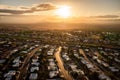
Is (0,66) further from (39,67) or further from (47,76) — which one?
(47,76)

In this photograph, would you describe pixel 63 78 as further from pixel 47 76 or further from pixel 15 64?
pixel 15 64

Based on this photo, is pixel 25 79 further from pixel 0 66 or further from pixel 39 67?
pixel 0 66

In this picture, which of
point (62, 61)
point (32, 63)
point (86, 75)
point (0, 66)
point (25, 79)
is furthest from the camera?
point (62, 61)

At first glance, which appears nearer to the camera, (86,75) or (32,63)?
(86,75)

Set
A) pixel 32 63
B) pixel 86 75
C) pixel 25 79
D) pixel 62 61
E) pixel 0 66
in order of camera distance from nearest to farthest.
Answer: pixel 25 79, pixel 86 75, pixel 0 66, pixel 32 63, pixel 62 61

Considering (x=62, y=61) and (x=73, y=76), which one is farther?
(x=62, y=61)

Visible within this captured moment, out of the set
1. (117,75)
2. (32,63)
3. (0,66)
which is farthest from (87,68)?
(0,66)

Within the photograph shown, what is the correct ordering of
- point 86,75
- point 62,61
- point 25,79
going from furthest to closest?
point 62,61 < point 86,75 < point 25,79

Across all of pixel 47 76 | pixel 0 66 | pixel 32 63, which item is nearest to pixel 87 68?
pixel 47 76
